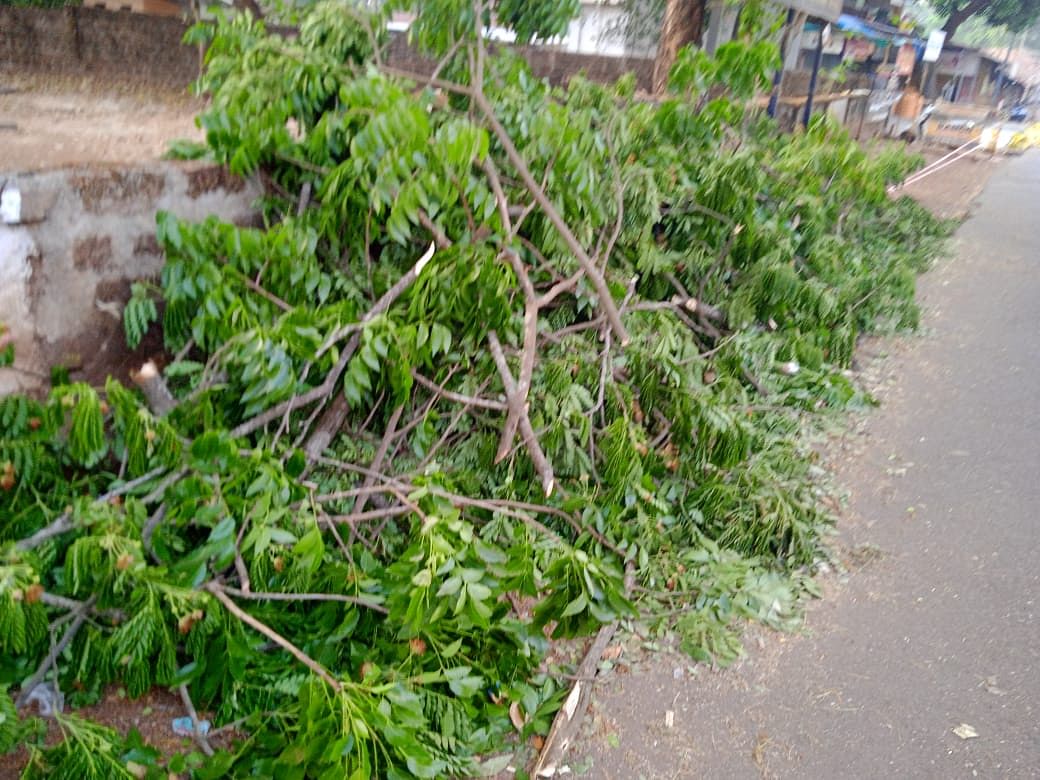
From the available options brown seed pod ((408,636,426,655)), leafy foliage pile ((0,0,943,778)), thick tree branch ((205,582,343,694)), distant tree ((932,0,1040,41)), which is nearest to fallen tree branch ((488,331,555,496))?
leafy foliage pile ((0,0,943,778))

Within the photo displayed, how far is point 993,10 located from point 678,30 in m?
28.9

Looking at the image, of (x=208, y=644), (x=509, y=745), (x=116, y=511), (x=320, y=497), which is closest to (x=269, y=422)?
(x=320, y=497)

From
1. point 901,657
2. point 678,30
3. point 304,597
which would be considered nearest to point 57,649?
point 304,597

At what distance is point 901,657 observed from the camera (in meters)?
3.18

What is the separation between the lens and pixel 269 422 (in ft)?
10.7

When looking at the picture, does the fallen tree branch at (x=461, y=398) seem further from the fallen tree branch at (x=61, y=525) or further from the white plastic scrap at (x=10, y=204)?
the white plastic scrap at (x=10, y=204)

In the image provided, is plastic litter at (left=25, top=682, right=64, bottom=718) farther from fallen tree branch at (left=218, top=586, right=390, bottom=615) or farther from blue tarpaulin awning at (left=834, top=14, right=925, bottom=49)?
blue tarpaulin awning at (left=834, top=14, right=925, bottom=49)

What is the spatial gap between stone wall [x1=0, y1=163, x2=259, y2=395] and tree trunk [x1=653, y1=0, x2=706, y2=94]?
20.1 ft

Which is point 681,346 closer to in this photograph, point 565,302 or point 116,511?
point 565,302

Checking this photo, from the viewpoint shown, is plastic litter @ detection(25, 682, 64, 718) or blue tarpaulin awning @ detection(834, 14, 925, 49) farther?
blue tarpaulin awning @ detection(834, 14, 925, 49)

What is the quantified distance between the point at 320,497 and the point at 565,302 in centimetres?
189

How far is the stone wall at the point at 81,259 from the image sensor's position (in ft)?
9.34

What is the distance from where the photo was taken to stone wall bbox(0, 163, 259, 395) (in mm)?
2846

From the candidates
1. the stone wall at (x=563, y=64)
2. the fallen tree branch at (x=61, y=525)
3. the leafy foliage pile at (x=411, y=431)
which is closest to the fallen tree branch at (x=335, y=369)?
the leafy foliage pile at (x=411, y=431)
